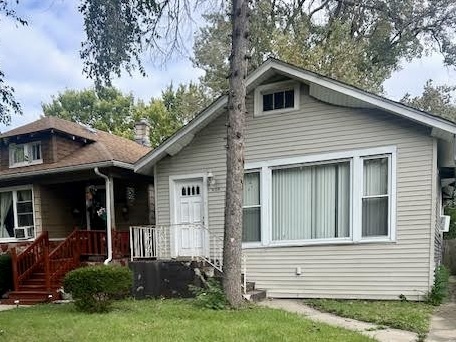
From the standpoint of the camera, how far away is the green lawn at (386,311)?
6155 mm

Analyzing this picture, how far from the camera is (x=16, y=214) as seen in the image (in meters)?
12.7

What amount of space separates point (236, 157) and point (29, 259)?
7.34m

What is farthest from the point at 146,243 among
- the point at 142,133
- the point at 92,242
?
the point at 142,133

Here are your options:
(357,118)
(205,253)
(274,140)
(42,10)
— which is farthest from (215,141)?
(42,10)

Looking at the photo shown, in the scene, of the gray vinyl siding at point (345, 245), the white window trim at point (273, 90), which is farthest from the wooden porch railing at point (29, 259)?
the white window trim at point (273, 90)

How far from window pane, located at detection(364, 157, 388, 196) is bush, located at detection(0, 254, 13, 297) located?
9534mm

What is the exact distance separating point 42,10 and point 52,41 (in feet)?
5.54

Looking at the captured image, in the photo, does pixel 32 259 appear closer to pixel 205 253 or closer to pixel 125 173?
pixel 125 173

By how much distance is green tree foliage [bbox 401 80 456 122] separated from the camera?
20.0m

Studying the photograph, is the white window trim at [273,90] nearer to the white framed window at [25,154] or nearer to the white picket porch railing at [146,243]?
the white picket porch railing at [146,243]

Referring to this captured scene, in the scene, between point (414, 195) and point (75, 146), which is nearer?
point (414, 195)

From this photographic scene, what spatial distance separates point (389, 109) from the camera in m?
7.93

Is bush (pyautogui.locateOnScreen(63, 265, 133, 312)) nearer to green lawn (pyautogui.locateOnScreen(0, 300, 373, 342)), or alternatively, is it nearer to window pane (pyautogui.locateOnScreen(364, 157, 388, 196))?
green lawn (pyautogui.locateOnScreen(0, 300, 373, 342))

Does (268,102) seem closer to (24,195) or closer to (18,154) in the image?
(24,195)
